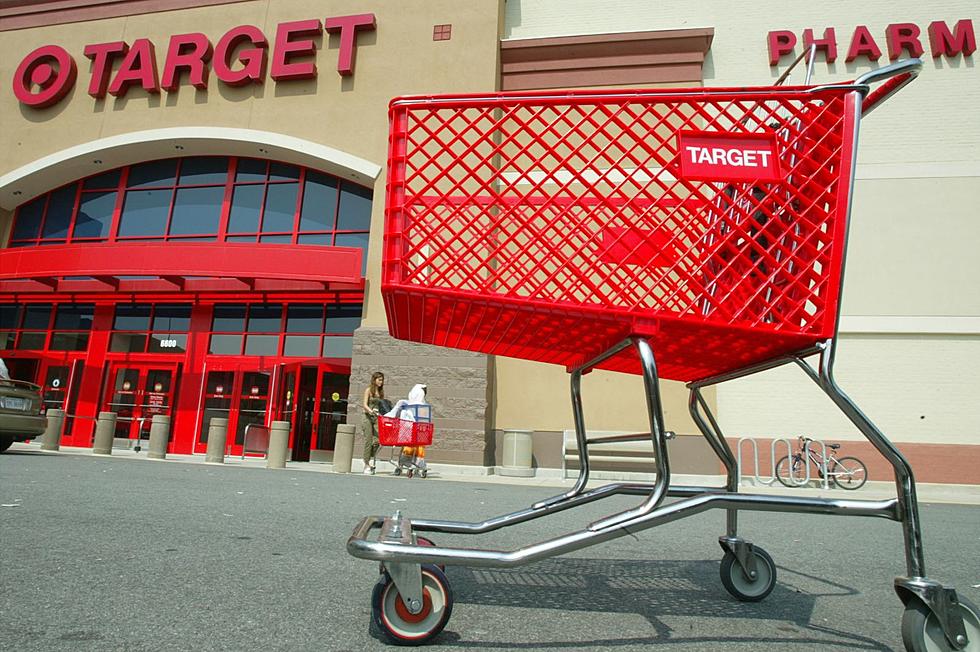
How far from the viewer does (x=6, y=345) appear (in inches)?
632

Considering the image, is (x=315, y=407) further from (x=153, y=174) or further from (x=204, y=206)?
(x=153, y=174)

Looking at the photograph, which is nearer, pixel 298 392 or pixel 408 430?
pixel 408 430

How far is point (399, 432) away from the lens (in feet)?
27.5

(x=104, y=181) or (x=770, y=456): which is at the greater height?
(x=104, y=181)

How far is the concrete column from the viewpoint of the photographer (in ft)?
37.0

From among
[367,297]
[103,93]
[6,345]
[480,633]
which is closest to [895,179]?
[367,297]

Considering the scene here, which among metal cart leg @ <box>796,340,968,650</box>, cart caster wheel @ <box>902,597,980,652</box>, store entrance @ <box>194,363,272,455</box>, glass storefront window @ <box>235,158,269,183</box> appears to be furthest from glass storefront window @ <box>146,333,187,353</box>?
cart caster wheel @ <box>902,597,980,652</box>

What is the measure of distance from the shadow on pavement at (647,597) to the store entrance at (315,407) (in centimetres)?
1139

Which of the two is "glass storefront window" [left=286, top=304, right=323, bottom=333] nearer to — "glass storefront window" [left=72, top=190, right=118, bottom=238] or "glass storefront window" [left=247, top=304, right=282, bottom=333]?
"glass storefront window" [left=247, top=304, right=282, bottom=333]

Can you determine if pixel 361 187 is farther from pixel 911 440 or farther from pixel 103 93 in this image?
pixel 911 440

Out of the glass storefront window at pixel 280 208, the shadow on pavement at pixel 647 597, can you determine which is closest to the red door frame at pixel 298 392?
the glass storefront window at pixel 280 208

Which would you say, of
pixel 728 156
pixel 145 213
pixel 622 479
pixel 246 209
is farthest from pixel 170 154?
pixel 728 156

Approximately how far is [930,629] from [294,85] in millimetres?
15510

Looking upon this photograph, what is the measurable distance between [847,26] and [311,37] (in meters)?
12.7
